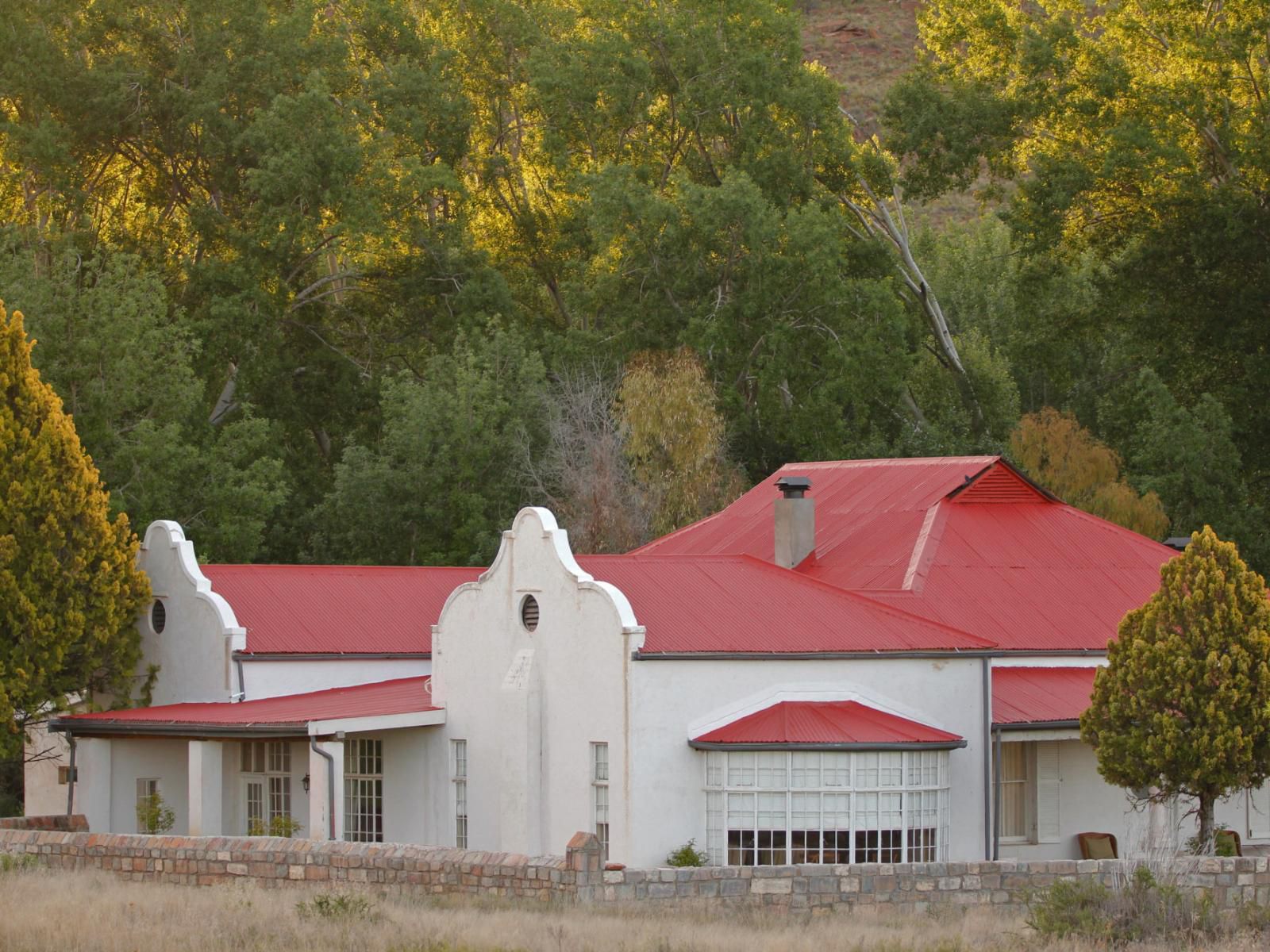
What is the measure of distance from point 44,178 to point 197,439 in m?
12.0

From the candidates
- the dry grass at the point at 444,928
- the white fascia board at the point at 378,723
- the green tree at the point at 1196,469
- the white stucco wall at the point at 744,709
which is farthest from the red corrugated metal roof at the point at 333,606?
the green tree at the point at 1196,469

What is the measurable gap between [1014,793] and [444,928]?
12985 mm

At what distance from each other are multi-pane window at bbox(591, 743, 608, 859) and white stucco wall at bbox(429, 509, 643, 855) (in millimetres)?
82

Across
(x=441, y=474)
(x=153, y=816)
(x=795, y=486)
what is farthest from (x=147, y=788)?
(x=441, y=474)

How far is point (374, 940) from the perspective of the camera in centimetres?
1919

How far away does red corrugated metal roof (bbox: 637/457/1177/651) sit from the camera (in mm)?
32312

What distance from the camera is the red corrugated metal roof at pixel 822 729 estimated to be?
89.7 feet

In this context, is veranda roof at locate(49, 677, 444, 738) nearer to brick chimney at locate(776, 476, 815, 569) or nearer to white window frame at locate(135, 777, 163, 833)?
white window frame at locate(135, 777, 163, 833)

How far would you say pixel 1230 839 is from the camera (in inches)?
1145

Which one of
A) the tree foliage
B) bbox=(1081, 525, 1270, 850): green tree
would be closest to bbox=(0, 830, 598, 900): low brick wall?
bbox=(1081, 525, 1270, 850): green tree

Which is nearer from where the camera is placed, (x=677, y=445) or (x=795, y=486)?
(x=795, y=486)

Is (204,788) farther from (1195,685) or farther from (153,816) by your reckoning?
(1195,685)

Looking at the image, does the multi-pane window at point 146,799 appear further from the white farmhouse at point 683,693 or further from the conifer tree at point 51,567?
the conifer tree at point 51,567

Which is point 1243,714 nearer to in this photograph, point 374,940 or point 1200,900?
point 1200,900
